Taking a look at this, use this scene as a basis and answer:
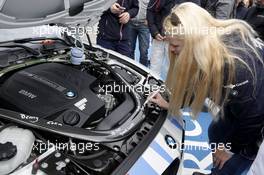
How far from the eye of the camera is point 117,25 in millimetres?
3359

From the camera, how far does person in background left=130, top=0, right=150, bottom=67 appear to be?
3747mm

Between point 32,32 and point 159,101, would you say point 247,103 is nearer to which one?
point 159,101

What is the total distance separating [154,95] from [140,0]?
2007mm

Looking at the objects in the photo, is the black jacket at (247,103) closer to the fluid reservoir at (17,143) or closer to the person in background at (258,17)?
the fluid reservoir at (17,143)

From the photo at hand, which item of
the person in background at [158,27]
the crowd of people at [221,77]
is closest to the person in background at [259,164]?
the crowd of people at [221,77]

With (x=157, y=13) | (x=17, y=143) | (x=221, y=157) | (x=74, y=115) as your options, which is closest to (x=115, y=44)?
(x=157, y=13)

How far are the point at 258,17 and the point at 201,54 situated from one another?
154 cm

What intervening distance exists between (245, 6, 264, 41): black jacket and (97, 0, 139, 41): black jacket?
109 cm

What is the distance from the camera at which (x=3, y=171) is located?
1.33 m

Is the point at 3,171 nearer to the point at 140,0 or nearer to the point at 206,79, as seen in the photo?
the point at 206,79

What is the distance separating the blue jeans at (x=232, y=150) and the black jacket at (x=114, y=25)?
1605 millimetres

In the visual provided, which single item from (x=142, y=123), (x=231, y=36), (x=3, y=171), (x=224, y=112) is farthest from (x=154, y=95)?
(x=3, y=171)

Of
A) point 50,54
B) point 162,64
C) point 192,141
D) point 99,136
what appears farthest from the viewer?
point 162,64

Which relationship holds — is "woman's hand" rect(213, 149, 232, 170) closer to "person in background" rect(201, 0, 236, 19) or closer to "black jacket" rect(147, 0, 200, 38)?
"black jacket" rect(147, 0, 200, 38)
